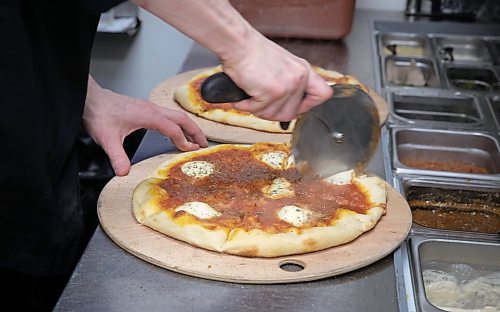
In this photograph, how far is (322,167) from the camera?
1523mm

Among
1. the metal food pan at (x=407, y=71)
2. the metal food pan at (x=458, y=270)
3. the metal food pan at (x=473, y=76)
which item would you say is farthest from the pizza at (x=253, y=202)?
the metal food pan at (x=473, y=76)

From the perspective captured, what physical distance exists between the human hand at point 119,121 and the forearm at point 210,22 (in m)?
0.51

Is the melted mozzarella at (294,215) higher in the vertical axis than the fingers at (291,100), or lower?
lower

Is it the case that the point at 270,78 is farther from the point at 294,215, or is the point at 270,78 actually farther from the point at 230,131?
the point at 230,131

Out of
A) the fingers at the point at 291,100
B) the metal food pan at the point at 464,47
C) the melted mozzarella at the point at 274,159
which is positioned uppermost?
the fingers at the point at 291,100

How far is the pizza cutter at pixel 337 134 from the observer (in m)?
1.43

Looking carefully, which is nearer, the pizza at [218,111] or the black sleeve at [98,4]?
the black sleeve at [98,4]

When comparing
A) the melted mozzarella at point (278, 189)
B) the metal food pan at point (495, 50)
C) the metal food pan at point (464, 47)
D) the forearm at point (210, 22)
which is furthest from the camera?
the metal food pan at point (464, 47)

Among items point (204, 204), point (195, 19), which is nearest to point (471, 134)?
point (204, 204)

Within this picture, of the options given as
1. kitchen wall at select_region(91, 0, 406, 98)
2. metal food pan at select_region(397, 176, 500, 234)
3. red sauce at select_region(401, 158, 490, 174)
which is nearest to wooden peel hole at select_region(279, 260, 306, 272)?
metal food pan at select_region(397, 176, 500, 234)

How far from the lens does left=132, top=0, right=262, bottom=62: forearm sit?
1150mm

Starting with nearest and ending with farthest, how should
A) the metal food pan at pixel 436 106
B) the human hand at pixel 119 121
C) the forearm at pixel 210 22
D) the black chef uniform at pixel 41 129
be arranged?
the forearm at pixel 210 22, the black chef uniform at pixel 41 129, the human hand at pixel 119 121, the metal food pan at pixel 436 106

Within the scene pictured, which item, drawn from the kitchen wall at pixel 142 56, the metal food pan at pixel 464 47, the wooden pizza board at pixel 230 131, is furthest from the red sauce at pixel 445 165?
the kitchen wall at pixel 142 56

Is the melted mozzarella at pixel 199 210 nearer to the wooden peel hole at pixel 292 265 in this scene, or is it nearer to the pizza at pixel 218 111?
the wooden peel hole at pixel 292 265
